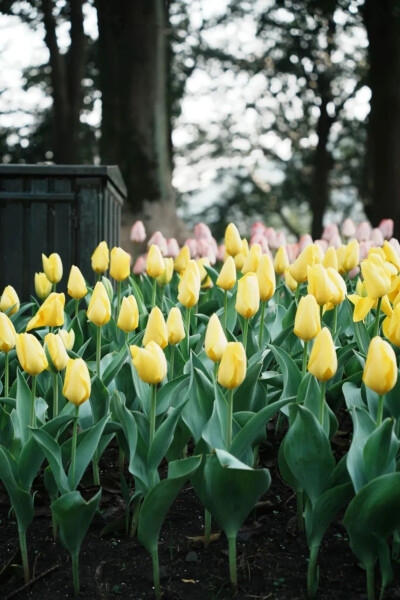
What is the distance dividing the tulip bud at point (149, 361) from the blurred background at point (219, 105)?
23.9 ft

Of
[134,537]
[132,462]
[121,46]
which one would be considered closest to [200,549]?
[134,537]

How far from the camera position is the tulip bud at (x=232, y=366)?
2.00m

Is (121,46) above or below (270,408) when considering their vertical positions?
above

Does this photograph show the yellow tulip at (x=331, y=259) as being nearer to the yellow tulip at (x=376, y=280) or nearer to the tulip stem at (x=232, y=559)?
the yellow tulip at (x=376, y=280)

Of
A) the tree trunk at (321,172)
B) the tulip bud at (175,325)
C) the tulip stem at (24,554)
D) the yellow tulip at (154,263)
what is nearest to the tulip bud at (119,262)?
the yellow tulip at (154,263)

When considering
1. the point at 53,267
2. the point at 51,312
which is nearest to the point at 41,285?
the point at 53,267

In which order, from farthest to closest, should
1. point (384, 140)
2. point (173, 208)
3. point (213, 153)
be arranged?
point (213, 153)
point (384, 140)
point (173, 208)

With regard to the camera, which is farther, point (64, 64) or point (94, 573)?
point (64, 64)

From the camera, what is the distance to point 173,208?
9.62 metres

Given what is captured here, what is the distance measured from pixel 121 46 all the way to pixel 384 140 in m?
4.00

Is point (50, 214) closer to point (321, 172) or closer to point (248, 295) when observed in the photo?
point (248, 295)

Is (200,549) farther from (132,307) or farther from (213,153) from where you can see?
(213,153)

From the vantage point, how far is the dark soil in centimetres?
212

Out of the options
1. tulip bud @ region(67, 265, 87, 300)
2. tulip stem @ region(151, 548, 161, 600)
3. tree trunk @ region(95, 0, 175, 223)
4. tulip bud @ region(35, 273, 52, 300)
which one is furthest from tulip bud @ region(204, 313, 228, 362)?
tree trunk @ region(95, 0, 175, 223)
